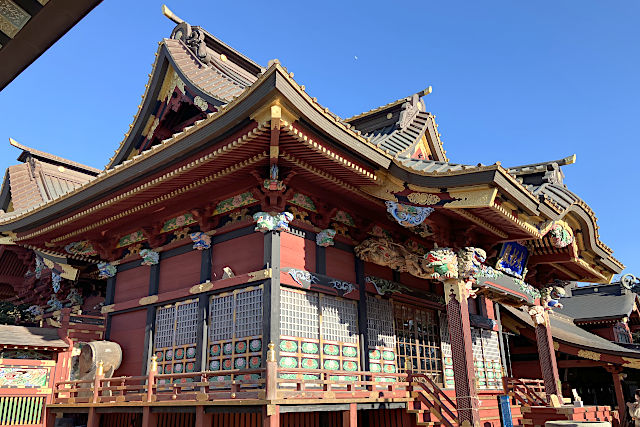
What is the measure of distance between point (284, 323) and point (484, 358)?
8130 millimetres

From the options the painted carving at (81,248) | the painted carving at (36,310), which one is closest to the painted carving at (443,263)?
the painted carving at (81,248)

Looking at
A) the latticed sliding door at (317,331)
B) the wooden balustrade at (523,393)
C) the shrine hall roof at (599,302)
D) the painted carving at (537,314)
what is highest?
the shrine hall roof at (599,302)

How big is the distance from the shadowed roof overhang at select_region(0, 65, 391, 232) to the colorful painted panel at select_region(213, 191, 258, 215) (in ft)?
5.23

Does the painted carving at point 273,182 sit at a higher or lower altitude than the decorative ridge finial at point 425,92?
lower

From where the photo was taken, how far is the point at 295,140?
8430 millimetres

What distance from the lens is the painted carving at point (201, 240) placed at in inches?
428

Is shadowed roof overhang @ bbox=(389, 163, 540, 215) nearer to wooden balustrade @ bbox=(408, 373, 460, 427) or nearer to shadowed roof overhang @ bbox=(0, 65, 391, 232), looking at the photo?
shadowed roof overhang @ bbox=(0, 65, 391, 232)

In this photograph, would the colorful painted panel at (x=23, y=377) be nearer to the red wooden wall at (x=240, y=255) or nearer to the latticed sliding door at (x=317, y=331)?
the red wooden wall at (x=240, y=255)

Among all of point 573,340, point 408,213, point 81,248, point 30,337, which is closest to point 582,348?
point 573,340

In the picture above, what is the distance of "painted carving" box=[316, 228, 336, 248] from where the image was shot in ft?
34.8

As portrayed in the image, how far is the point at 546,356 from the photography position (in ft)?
48.3

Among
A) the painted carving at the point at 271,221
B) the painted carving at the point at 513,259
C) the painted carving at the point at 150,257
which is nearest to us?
the painted carving at the point at 271,221

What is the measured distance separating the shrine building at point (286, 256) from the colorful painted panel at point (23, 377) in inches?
16.1

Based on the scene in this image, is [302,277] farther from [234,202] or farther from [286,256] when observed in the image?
[234,202]
